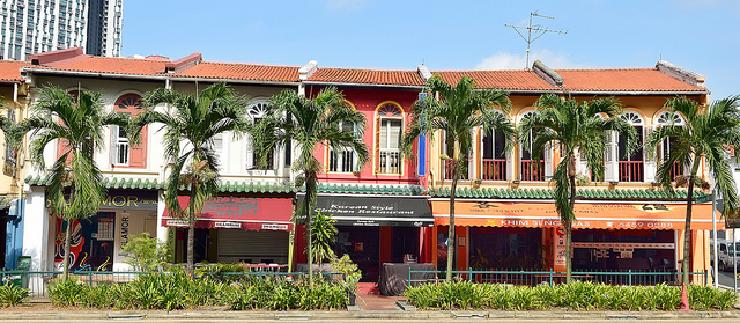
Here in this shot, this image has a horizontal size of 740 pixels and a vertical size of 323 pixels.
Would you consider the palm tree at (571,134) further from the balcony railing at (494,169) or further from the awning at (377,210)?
the balcony railing at (494,169)

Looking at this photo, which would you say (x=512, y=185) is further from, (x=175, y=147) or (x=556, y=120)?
(x=175, y=147)

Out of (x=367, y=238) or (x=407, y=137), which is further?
(x=367, y=238)

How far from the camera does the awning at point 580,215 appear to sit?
80.6 feet

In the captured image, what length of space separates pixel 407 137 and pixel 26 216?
41.7 ft

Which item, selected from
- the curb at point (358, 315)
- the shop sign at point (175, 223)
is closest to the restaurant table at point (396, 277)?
the curb at point (358, 315)

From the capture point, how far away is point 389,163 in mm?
26453

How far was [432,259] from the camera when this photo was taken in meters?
26.0

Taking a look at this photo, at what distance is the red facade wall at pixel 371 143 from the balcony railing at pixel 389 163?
175mm

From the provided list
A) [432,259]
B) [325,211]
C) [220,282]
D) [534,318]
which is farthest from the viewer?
Result: [432,259]

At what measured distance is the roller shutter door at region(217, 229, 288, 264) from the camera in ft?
91.6

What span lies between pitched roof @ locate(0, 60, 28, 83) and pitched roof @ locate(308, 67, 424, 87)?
9.60 meters

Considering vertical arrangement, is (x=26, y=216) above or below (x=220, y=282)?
above

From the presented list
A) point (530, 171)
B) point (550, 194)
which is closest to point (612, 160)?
point (550, 194)

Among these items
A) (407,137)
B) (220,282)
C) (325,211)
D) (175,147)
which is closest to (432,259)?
(325,211)
